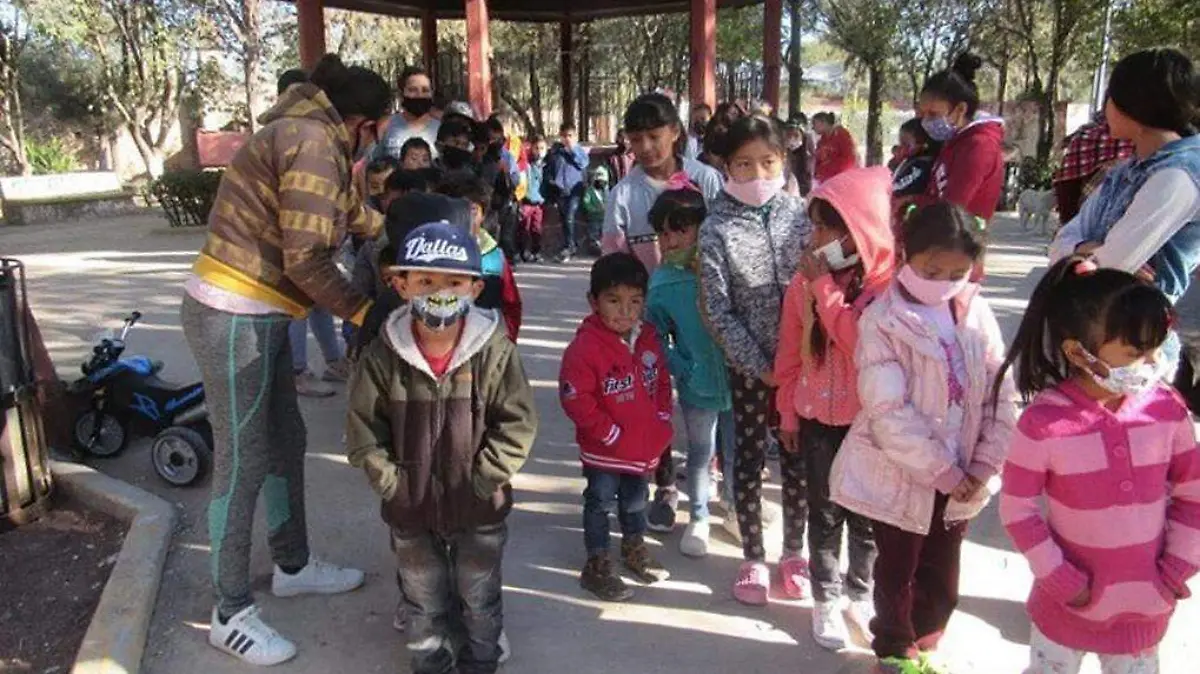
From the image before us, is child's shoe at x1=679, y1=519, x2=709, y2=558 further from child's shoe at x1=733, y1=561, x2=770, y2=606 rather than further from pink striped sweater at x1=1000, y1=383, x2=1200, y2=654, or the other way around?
pink striped sweater at x1=1000, y1=383, x2=1200, y2=654

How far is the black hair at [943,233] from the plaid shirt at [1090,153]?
1429 mm

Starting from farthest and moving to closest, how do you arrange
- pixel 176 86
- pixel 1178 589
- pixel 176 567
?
pixel 176 86 → pixel 176 567 → pixel 1178 589

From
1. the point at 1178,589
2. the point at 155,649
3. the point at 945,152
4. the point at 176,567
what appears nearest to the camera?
the point at 1178,589

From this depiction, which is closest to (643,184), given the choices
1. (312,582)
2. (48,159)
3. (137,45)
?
(312,582)

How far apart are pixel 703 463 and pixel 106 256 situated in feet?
39.0

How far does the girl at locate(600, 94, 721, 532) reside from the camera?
387 cm

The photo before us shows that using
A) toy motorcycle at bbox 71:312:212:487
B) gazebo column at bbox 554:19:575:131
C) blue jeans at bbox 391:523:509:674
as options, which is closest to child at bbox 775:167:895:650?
blue jeans at bbox 391:523:509:674

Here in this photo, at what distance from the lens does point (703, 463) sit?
3.69 m

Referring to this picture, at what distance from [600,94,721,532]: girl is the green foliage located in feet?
97.7

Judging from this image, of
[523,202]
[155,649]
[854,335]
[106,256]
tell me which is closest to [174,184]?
[106,256]

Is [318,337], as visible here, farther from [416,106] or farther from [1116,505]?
[1116,505]

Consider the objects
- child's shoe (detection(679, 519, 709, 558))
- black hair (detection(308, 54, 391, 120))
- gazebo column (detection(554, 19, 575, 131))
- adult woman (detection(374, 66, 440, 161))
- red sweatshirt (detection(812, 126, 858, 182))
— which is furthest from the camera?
gazebo column (detection(554, 19, 575, 131))

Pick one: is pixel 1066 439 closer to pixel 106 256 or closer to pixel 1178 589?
pixel 1178 589

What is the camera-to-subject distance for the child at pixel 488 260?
341 cm
